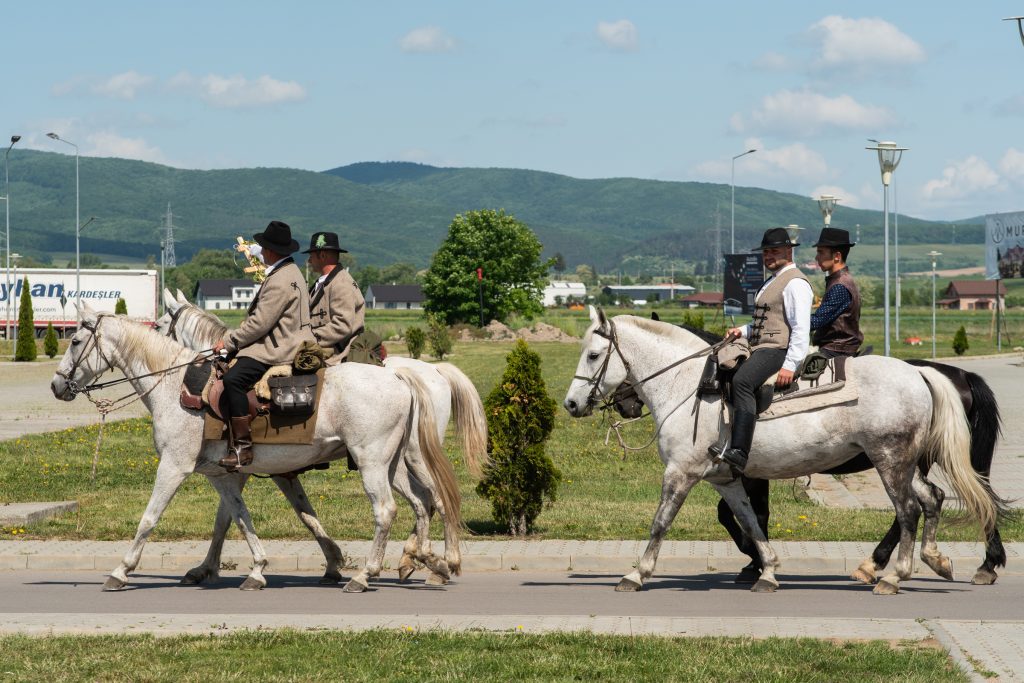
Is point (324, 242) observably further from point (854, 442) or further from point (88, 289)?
point (88, 289)

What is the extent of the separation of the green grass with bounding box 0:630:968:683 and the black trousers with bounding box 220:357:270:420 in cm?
260

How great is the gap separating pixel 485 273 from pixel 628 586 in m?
95.4

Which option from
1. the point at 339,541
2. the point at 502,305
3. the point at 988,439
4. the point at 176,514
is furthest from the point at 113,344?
the point at 502,305

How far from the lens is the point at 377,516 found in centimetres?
1088

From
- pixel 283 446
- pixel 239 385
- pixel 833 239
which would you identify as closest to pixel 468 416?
pixel 283 446

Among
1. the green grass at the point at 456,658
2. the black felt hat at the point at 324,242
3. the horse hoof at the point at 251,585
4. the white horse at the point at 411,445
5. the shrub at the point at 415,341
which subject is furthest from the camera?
the shrub at the point at 415,341

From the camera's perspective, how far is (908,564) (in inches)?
425

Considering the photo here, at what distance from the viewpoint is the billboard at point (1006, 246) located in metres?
83.6

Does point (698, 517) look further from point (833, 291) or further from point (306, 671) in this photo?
point (306, 671)

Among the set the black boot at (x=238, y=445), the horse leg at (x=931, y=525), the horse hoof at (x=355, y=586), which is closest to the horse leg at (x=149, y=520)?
the black boot at (x=238, y=445)

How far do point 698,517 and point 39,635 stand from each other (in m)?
8.00

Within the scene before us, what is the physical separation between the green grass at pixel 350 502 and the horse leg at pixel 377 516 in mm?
2427

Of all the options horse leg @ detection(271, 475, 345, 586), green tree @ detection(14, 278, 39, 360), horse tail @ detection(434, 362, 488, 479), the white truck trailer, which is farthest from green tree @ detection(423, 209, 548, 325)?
horse leg @ detection(271, 475, 345, 586)

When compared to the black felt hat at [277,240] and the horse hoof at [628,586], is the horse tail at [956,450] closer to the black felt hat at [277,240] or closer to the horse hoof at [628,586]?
the horse hoof at [628,586]
